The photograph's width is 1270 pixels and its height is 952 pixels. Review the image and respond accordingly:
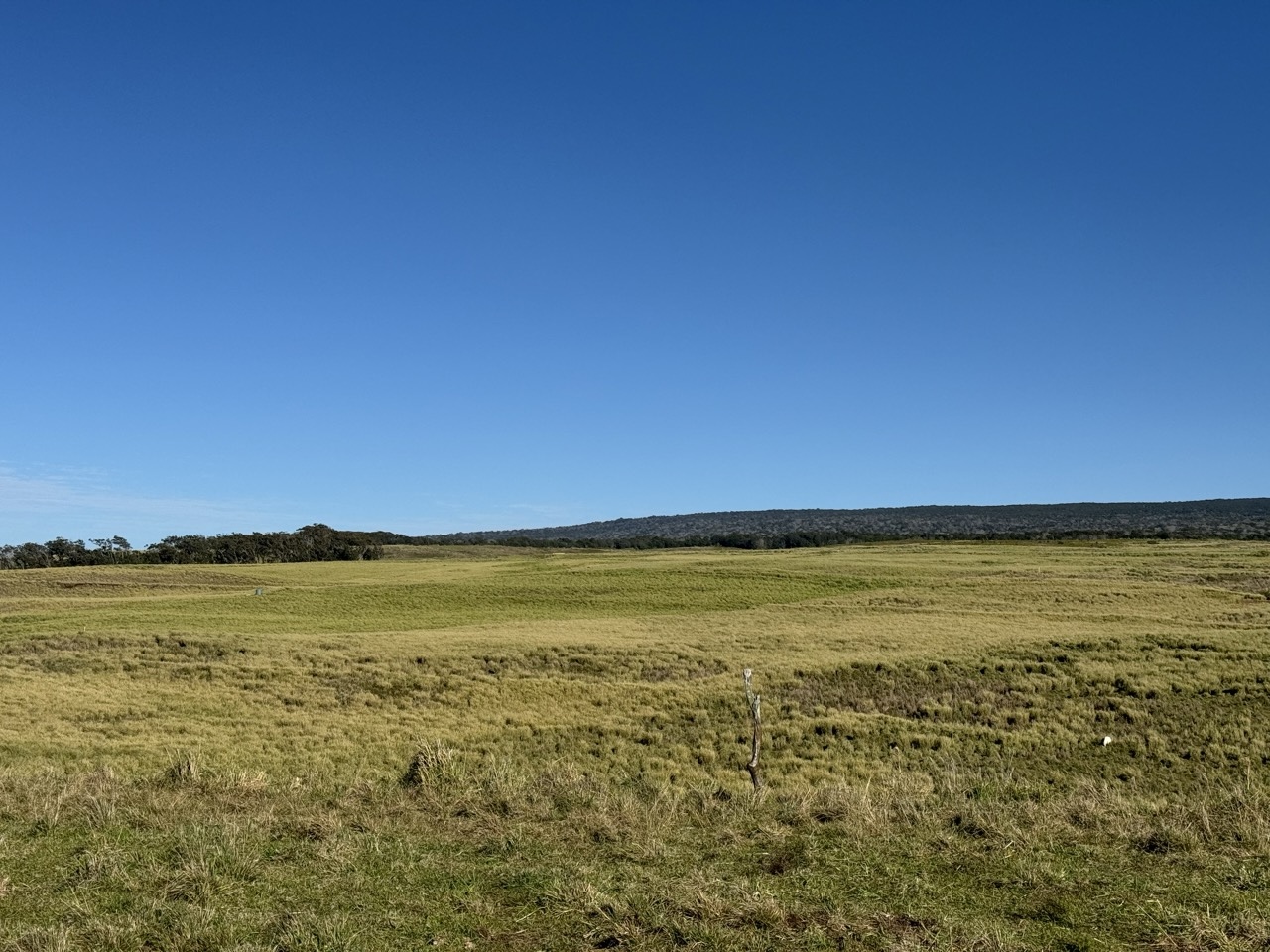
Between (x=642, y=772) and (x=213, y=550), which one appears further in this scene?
(x=213, y=550)

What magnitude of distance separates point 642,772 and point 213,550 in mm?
139136

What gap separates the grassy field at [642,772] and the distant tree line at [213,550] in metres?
81.7

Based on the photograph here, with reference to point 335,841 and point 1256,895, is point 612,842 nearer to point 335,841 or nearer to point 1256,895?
point 335,841

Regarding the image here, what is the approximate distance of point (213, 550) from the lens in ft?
473

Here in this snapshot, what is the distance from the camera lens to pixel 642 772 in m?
21.3

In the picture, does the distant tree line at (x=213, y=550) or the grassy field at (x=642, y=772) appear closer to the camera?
the grassy field at (x=642, y=772)

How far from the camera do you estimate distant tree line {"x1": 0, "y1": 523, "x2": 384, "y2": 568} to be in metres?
140

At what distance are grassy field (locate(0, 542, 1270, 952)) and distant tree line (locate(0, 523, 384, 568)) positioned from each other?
81681 millimetres

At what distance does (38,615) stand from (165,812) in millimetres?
52395

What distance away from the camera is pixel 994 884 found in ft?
26.1

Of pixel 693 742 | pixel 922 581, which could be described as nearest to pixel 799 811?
pixel 693 742

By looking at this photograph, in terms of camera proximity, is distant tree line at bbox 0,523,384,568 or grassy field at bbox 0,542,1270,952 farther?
distant tree line at bbox 0,523,384,568

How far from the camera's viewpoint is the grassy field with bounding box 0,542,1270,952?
7301mm

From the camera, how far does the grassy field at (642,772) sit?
7301 millimetres
